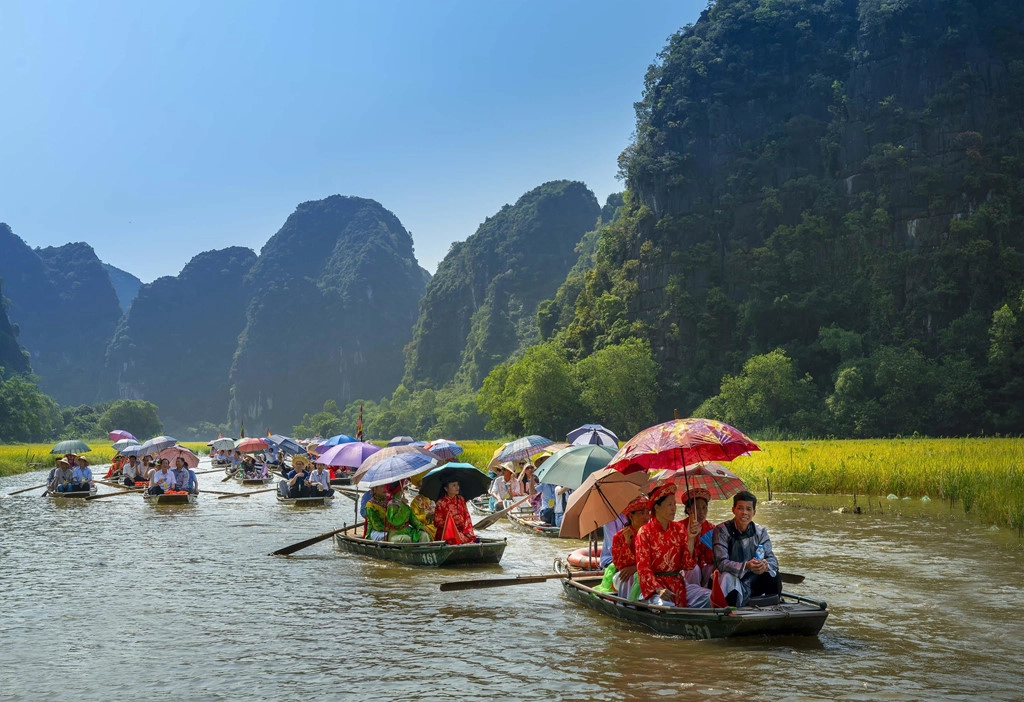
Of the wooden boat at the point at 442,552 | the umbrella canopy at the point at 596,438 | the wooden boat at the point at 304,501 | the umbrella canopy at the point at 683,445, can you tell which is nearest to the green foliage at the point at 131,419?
the wooden boat at the point at 304,501

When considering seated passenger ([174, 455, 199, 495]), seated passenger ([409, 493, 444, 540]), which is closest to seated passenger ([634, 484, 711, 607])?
seated passenger ([409, 493, 444, 540])

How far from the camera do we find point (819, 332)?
6128 cm

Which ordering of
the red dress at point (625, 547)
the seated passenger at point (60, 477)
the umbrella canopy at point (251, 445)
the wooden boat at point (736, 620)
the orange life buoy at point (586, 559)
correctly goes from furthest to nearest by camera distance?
the umbrella canopy at point (251, 445) < the seated passenger at point (60, 477) < the orange life buoy at point (586, 559) < the red dress at point (625, 547) < the wooden boat at point (736, 620)

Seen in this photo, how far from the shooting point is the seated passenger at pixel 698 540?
8.95 metres

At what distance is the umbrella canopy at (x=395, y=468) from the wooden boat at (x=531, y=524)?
3973mm

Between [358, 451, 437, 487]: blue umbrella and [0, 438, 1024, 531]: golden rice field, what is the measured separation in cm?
895

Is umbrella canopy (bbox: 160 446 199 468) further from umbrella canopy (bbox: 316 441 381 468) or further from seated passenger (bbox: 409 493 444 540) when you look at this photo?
seated passenger (bbox: 409 493 444 540)

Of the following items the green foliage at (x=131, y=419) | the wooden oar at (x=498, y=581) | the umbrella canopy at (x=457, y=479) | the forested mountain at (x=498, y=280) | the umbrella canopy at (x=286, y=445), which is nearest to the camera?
the wooden oar at (x=498, y=581)

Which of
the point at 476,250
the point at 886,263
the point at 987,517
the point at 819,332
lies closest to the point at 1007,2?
the point at 886,263

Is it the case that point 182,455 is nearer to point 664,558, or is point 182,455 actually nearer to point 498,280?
point 664,558

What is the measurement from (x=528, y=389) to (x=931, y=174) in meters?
31.5

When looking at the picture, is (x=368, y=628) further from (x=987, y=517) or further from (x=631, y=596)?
(x=987, y=517)

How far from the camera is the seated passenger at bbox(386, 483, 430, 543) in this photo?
14.3m

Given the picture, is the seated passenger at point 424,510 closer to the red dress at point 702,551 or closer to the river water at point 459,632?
the river water at point 459,632
